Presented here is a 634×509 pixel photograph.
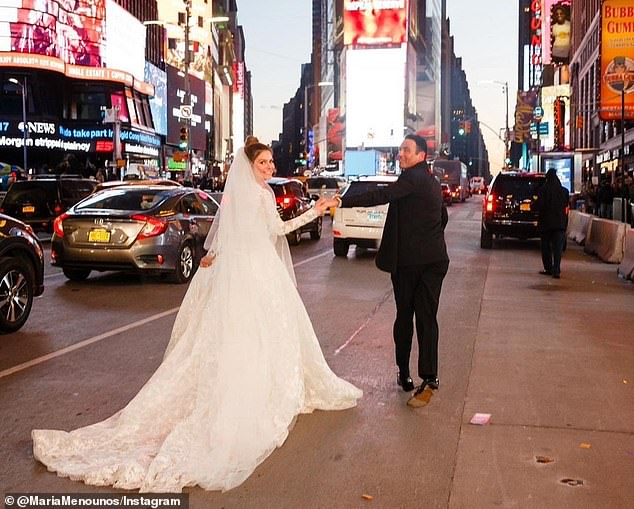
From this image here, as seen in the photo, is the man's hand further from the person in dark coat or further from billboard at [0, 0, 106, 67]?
billboard at [0, 0, 106, 67]

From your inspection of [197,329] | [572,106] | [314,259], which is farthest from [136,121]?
[197,329]

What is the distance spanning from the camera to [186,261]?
1346 cm

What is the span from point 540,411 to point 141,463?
2917 millimetres

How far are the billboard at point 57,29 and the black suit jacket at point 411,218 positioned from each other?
5716cm

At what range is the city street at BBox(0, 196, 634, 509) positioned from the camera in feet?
14.6

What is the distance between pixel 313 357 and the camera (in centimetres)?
586

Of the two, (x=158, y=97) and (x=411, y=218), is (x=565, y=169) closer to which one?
(x=158, y=97)

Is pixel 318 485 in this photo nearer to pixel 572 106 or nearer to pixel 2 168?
pixel 2 168

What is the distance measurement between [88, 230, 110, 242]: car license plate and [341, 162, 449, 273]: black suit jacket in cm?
731

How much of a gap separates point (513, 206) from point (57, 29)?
158ft

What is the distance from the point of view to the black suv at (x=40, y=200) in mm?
23141

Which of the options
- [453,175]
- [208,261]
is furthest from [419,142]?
[453,175]

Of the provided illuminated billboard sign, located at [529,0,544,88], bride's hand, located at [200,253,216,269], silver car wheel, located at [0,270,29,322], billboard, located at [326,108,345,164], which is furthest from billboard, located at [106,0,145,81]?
billboard, located at [326,108,345,164]

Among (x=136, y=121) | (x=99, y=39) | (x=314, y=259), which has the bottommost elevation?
(x=314, y=259)
